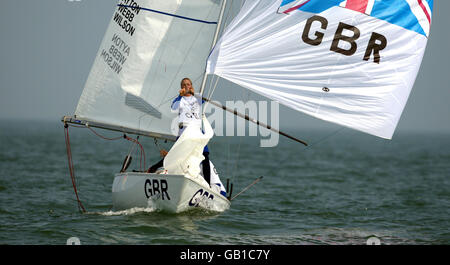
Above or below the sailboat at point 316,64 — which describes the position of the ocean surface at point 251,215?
below

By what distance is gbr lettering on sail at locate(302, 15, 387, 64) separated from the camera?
30.1ft

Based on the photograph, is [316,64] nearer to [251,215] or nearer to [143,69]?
[143,69]

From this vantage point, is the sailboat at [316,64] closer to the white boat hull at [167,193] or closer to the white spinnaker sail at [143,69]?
the white boat hull at [167,193]

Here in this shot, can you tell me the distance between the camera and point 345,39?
30.1 ft

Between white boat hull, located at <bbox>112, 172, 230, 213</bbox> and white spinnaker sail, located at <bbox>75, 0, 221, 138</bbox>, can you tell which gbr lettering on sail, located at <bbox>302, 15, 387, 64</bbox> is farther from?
white boat hull, located at <bbox>112, 172, 230, 213</bbox>

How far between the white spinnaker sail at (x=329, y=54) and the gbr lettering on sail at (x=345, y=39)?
1cm

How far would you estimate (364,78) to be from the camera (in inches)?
363

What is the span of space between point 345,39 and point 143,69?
11.8 ft

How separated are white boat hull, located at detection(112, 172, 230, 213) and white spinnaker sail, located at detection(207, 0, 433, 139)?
5.78 feet

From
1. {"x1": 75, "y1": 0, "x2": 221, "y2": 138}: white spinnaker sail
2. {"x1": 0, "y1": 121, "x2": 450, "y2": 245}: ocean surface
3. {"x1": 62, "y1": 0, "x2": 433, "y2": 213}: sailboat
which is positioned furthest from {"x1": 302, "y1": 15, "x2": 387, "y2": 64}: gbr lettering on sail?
{"x1": 0, "y1": 121, "x2": 450, "y2": 245}: ocean surface

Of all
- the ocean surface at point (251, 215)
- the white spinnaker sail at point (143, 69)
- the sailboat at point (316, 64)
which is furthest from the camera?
the white spinnaker sail at point (143, 69)

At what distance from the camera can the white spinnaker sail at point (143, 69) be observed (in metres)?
10.6

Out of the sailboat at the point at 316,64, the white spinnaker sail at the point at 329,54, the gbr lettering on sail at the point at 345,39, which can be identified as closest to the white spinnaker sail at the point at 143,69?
the sailboat at the point at 316,64
